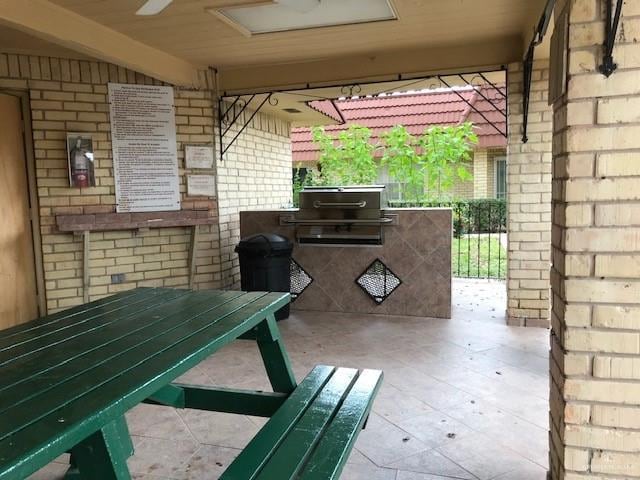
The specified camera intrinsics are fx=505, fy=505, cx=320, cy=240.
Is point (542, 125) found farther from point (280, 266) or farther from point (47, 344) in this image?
point (47, 344)

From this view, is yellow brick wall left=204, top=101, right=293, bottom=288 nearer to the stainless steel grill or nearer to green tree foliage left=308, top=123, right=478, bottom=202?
the stainless steel grill

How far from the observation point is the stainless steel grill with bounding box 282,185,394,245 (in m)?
5.15

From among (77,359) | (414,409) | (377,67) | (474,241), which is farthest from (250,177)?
(474,241)

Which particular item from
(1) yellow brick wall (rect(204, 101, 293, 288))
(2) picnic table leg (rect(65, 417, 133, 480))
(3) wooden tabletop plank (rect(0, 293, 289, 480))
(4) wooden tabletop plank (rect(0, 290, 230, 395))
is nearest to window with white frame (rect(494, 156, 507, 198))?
(1) yellow brick wall (rect(204, 101, 293, 288))

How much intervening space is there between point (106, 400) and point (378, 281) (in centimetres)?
425

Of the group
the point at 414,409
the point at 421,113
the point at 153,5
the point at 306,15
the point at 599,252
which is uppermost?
the point at 421,113

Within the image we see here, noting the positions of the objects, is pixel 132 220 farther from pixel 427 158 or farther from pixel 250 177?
pixel 427 158

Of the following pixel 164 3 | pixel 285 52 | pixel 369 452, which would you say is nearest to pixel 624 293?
pixel 369 452

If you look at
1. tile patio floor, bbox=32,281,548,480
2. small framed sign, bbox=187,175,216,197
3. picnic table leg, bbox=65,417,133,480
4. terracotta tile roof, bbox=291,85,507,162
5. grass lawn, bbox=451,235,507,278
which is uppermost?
terracotta tile roof, bbox=291,85,507,162

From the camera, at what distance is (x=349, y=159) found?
1005 cm

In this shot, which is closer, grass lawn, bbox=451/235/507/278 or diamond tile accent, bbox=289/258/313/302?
diamond tile accent, bbox=289/258/313/302

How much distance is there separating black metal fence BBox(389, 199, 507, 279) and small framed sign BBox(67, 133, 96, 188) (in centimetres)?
512

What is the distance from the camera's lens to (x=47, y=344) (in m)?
1.77

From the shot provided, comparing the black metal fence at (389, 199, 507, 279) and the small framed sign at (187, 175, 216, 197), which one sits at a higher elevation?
the small framed sign at (187, 175, 216, 197)
